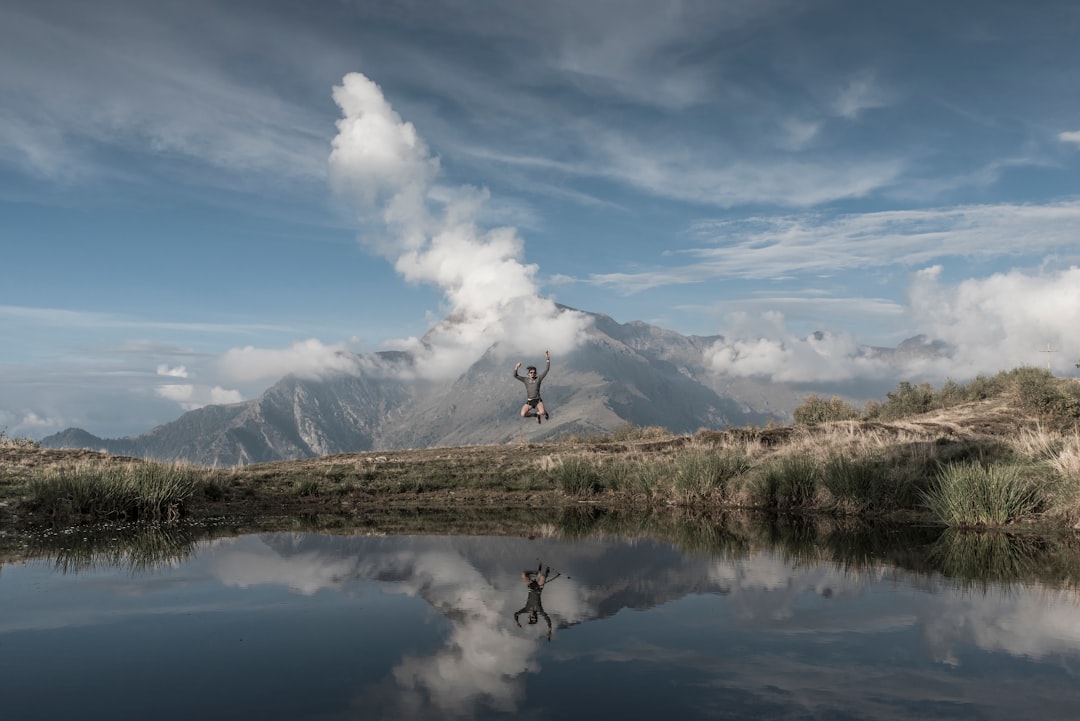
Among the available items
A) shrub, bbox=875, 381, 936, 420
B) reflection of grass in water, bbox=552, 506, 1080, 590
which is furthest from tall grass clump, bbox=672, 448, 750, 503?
shrub, bbox=875, 381, 936, 420

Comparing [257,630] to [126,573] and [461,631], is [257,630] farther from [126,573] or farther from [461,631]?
[126,573]

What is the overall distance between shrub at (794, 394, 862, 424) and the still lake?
64264mm

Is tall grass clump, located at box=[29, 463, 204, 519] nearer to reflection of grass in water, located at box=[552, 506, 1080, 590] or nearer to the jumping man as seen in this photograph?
reflection of grass in water, located at box=[552, 506, 1080, 590]

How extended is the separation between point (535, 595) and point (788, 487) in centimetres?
1204

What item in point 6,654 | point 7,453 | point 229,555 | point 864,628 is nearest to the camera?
point 6,654

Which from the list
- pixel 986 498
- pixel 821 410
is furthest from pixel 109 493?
pixel 821 410

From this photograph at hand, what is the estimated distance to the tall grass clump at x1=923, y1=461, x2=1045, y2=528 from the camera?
16.8 meters

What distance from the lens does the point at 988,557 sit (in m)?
13.7

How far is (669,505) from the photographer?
2219cm

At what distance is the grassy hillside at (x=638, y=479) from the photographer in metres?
17.8

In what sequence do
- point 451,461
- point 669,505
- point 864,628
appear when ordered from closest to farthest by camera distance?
point 864,628
point 669,505
point 451,461

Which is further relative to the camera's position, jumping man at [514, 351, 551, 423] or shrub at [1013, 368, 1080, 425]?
shrub at [1013, 368, 1080, 425]

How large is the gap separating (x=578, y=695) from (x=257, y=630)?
4.82 meters

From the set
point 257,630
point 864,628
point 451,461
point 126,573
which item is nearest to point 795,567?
point 864,628
